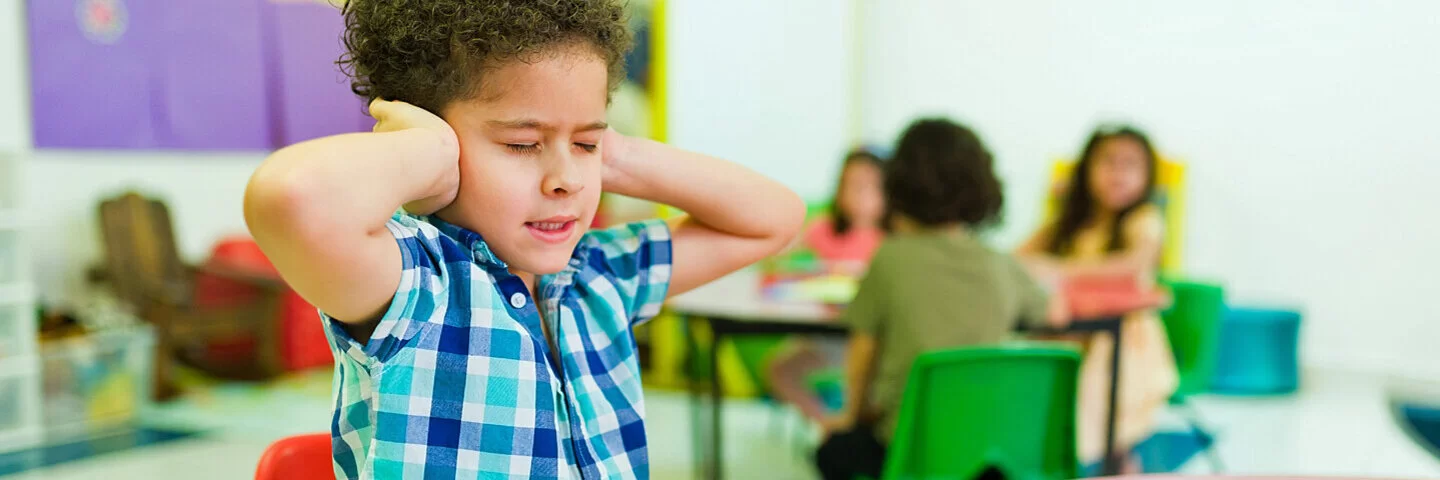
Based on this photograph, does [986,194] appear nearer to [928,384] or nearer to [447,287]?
[928,384]

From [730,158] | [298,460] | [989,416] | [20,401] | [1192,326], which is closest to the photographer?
[298,460]

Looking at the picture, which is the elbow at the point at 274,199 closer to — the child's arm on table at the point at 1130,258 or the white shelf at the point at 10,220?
the child's arm on table at the point at 1130,258

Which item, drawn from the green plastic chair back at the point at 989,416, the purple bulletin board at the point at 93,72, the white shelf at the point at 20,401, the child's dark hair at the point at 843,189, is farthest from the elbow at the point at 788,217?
the purple bulletin board at the point at 93,72

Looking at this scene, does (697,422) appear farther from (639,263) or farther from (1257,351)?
(1257,351)

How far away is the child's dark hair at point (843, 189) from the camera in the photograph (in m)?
3.67

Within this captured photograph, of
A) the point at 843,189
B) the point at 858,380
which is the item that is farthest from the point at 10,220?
the point at 858,380

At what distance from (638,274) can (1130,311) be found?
1697 millimetres

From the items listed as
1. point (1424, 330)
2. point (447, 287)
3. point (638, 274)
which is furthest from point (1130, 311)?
point (1424, 330)

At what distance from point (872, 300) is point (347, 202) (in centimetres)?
150

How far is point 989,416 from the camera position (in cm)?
180

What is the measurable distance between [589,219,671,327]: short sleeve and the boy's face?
6.1 inches

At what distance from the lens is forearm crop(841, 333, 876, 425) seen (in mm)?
2145

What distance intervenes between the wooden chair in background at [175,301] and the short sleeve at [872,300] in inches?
114

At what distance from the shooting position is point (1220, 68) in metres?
4.66
